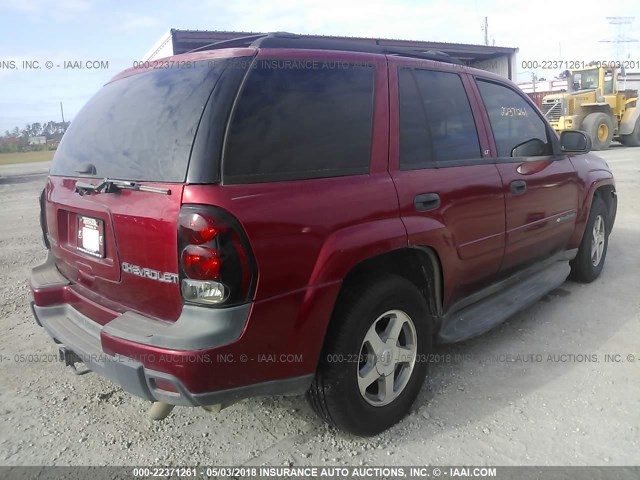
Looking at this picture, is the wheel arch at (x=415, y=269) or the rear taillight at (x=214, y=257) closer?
the rear taillight at (x=214, y=257)

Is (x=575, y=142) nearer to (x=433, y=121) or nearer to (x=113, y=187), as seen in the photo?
(x=433, y=121)

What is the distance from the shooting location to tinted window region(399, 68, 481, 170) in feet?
9.15

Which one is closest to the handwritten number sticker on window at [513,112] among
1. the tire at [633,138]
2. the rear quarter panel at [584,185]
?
the rear quarter panel at [584,185]

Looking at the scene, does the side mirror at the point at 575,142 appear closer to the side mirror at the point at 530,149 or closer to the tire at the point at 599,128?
the side mirror at the point at 530,149

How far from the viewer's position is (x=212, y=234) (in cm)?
195

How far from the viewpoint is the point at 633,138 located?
2009cm

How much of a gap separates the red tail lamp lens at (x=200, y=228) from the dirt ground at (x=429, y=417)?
1178mm

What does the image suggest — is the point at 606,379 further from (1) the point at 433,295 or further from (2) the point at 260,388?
(2) the point at 260,388

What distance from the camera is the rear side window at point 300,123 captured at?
209cm

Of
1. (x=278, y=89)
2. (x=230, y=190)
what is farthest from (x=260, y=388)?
(x=278, y=89)

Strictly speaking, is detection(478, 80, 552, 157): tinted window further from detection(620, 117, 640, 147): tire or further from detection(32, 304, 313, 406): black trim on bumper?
detection(620, 117, 640, 147): tire

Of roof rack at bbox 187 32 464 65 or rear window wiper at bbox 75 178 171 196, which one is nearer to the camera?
rear window wiper at bbox 75 178 171 196

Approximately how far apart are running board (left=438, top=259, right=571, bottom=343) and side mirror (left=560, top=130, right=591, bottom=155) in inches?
36.6

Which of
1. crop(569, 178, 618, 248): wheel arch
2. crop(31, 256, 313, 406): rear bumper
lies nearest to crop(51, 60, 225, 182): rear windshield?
crop(31, 256, 313, 406): rear bumper
